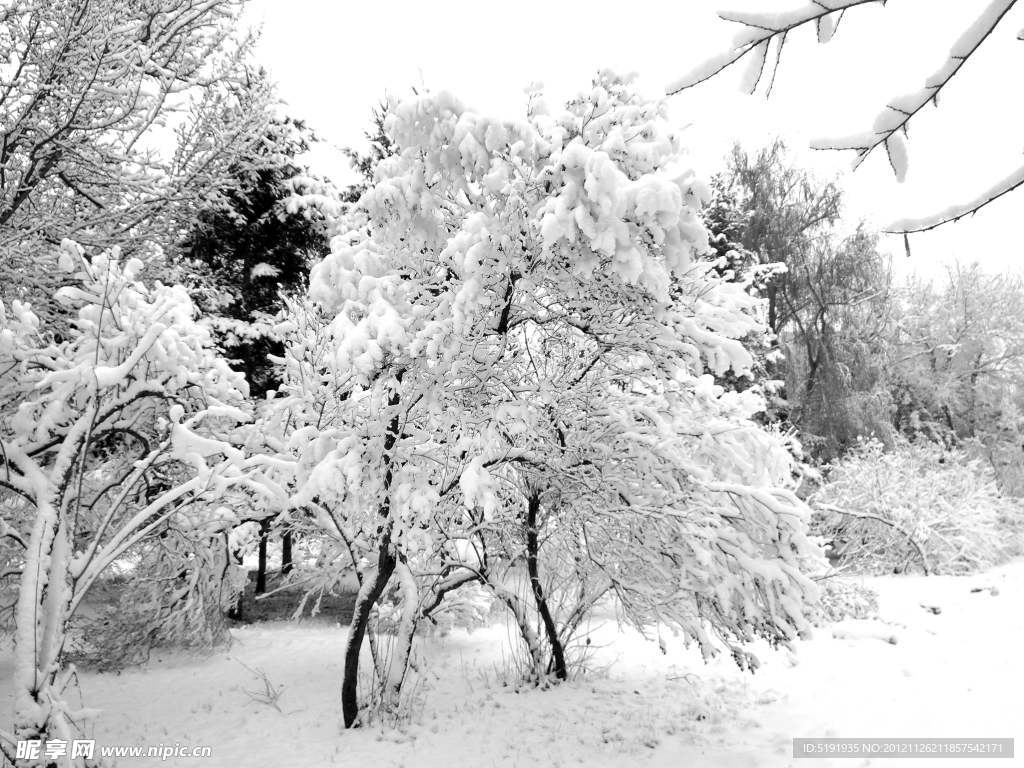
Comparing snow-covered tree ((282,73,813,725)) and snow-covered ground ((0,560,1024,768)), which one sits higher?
snow-covered tree ((282,73,813,725))

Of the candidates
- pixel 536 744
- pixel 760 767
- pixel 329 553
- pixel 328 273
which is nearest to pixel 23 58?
pixel 328 273

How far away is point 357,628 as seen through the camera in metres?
5.19

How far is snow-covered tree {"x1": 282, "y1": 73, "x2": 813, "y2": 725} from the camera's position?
3.90 metres

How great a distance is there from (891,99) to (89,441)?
163 inches

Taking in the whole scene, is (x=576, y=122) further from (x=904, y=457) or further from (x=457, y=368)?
(x=904, y=457)

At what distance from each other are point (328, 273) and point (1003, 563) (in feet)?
51.7

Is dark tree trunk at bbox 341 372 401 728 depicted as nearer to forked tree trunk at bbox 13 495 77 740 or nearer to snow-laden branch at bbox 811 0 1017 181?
forked tree trunk at bbox 13 495 77 740

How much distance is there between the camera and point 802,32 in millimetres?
1358

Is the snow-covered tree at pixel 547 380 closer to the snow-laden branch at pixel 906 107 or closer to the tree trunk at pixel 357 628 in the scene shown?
the tree trunk at pixel 357 628

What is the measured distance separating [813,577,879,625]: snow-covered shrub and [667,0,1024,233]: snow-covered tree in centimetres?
802

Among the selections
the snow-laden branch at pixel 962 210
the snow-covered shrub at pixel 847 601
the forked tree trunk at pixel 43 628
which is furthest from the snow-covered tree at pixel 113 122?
the snow-covered shrub at pixel 847 601

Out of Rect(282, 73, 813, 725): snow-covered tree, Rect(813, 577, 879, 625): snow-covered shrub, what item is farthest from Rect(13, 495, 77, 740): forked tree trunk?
Rect(813, 577, 879, 625): snow-covered shrub

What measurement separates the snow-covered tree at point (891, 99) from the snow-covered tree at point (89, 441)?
3.50 metres

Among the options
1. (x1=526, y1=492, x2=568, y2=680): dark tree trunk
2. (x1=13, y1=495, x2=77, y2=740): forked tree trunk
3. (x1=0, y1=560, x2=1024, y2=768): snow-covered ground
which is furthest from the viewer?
(x1=526, y1=492, x2=568, y2=680): dark tree trunk
